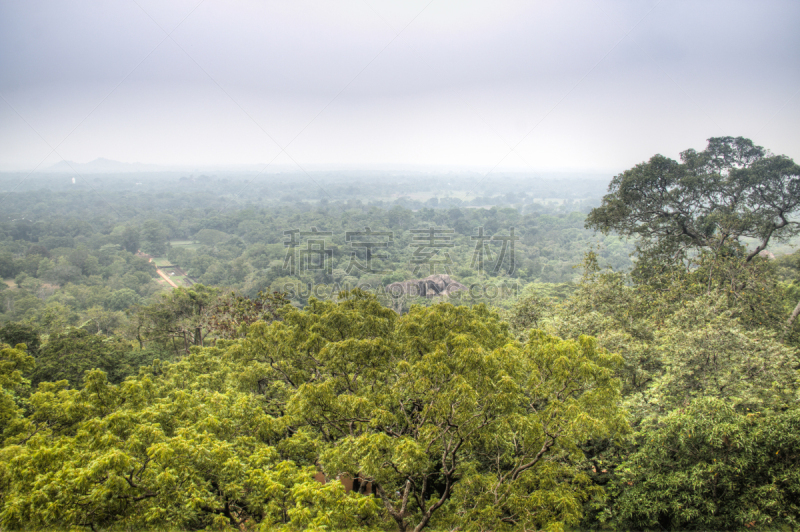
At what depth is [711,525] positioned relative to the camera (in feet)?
17.6

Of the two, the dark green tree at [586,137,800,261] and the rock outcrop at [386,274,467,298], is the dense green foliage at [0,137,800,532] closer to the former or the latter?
the dark green tree at [586,137,800,261]

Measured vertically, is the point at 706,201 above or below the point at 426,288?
above

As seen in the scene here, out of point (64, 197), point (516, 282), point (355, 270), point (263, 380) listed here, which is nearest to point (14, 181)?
point (64, 197)

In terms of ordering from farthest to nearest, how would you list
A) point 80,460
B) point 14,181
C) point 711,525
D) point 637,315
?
point 14,181, point 637,315, point 711,525, point 80,460

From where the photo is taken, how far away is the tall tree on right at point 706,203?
46.2 feet

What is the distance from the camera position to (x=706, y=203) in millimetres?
15789

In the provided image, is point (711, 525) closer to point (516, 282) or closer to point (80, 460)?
point (80, 460)

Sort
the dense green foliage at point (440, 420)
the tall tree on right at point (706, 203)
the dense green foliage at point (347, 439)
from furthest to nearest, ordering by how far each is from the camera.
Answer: the tall tree on right at point (706, 203)
the dense green foliage at point (440, 420)
the dense green foliage at point (347, 439)

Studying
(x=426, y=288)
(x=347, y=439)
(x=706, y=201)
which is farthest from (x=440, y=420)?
(x=426, y=288)

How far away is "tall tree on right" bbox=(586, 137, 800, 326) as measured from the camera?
14070 mm

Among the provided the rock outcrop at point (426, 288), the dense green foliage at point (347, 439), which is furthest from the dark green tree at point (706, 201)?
the rock outcrop at point (426, 288)

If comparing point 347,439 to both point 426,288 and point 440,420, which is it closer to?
point 440,420

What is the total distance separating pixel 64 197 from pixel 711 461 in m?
133

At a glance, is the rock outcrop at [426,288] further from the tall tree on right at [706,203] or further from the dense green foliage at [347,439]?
the dense green foliage at [347,439]
